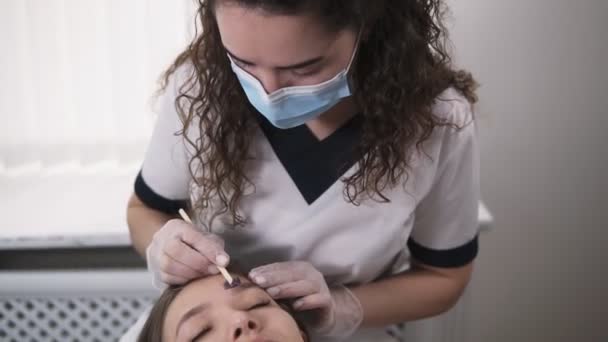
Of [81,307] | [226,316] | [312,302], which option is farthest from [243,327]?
[81,307]

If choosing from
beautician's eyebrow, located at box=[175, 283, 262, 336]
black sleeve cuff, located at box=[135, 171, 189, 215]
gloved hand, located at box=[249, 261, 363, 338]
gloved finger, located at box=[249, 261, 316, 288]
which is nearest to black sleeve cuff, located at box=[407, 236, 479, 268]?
gloved hand, located at box=[249, 261, 363, 338]

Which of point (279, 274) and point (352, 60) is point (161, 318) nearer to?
point (279, 274)

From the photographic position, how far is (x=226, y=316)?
3.10 feet

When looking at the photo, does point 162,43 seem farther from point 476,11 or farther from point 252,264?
point 476,11

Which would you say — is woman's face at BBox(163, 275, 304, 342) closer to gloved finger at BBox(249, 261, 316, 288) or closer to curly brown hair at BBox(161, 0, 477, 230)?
gloved finger at BBox(249, 261, 316, 288)

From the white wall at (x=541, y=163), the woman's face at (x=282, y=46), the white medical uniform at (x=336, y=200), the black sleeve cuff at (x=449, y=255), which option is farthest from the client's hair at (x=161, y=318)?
the white wall at (x=541, y=163)

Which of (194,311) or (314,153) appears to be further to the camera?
(314,153)

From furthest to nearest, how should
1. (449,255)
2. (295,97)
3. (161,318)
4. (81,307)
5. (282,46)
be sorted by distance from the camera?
(81,307), (449,255), (161,318), (295,97), (282,46)

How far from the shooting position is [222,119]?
1.05 metres

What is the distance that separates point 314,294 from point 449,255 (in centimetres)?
→ 32

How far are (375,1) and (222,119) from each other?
1.17 feet

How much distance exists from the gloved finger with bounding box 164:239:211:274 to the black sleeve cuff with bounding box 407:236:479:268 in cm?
46

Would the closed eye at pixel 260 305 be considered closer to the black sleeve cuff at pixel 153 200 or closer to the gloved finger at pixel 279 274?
the gloved finger at pixel 279 274

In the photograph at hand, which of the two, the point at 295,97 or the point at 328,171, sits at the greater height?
the point at 295,97
